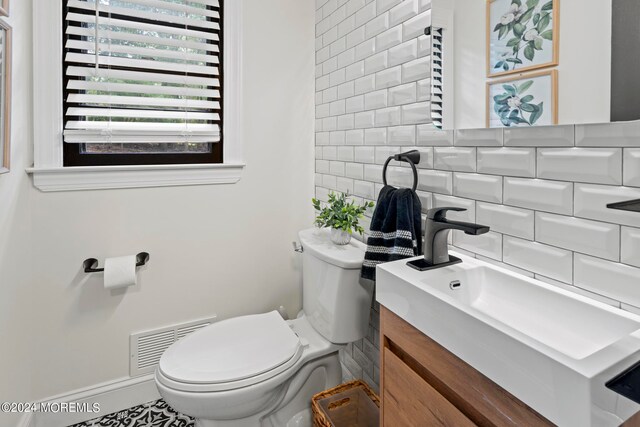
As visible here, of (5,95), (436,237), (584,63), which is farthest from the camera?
(5,95)

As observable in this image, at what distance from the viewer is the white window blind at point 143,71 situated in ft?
5.42

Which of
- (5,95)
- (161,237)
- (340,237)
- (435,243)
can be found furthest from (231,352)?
(5,95)

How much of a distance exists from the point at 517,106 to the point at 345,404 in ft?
4.15

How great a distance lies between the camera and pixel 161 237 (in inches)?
72.2

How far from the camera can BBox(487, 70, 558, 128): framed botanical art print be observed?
0.87 m

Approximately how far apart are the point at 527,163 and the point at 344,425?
1.21 m

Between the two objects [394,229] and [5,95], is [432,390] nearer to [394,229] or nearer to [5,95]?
[394,229]

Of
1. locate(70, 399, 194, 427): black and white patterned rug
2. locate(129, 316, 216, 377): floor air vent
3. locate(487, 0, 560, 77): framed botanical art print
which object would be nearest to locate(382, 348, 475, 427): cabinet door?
locate(487, 0, 560, 77): framed botanical art print

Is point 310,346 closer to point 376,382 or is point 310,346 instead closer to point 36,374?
point 376,382

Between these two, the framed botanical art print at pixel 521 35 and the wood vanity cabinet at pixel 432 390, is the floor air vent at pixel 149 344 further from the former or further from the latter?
the framed botanical art print at pixel 521 35

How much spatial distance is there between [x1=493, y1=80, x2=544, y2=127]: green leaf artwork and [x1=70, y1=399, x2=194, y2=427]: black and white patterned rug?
1.79 metres

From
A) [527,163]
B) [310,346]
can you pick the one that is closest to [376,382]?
[310,346]

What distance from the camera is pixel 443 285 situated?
1005mm

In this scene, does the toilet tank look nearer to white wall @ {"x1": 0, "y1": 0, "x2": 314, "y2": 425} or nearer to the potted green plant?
the potted green plant
